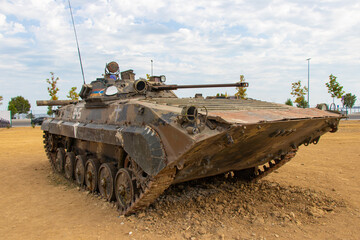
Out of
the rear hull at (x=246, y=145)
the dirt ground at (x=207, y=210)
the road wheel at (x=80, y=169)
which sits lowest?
the dirt ground at (x=207, y=210)

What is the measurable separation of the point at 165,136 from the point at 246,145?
1350 mm

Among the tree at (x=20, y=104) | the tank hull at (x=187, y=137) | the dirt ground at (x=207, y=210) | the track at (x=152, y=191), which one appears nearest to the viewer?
the tank hull at (x=187, y=137)

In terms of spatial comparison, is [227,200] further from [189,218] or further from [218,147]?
[218,147]

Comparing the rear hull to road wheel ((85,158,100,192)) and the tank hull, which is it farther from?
road wheel ((85,158,100,192))

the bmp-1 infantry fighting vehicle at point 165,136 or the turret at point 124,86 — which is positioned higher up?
the turret at point 124,86

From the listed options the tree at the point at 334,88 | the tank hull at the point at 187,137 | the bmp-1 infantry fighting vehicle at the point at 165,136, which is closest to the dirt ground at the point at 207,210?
the bmp-1 infantry fighting vehicle at the point at 165,136

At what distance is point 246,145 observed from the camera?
206 inches

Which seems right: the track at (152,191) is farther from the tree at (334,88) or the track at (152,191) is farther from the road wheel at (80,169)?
the tree at (334,88)

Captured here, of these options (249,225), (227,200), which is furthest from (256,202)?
(249,225)

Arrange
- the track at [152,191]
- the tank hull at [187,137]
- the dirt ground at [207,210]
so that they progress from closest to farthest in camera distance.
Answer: the tank hull at [187,137] < the track at [152,191] < the dirt ground at [207,210]

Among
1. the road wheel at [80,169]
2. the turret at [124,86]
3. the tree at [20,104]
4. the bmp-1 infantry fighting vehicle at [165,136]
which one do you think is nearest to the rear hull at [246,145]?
the bmp-1 infantry fighting vehicle at [165,136]

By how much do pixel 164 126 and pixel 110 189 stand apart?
8.49ft

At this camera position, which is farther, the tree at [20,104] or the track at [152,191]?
the tree at [20,104]

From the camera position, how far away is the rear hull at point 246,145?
4523 millimetres
